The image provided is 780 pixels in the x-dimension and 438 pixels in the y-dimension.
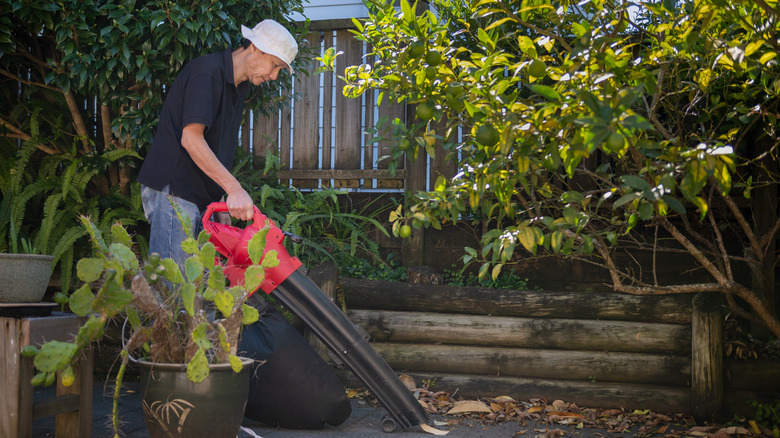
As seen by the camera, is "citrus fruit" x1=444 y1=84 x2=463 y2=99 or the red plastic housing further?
the red plastic housing

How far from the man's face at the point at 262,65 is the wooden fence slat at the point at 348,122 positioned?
1.87 m

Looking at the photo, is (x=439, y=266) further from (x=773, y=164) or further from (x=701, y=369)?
(x=773, y=164)

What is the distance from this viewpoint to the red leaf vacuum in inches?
110

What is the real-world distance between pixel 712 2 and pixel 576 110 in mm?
535

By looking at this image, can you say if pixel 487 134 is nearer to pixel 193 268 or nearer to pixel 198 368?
pixel 193 268

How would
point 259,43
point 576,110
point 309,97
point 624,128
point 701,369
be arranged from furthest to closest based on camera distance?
point 309,97 → point 701,369 → point 259,43 → point 576,110 → point 624,128

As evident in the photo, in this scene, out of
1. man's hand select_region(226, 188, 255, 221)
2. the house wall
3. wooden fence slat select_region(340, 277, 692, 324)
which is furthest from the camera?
the house wall

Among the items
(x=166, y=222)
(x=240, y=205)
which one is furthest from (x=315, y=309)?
(x=166, y=222)

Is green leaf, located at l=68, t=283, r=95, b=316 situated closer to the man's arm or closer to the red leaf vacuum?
the red leaf vacuum

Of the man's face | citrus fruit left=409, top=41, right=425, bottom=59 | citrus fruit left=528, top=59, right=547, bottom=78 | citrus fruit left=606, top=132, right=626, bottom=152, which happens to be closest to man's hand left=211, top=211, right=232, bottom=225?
the man's face

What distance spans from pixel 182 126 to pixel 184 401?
4.49 ft

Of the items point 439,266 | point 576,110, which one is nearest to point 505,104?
point 576,110

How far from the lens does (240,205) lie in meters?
2.68

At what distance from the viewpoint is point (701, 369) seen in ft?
11.4
